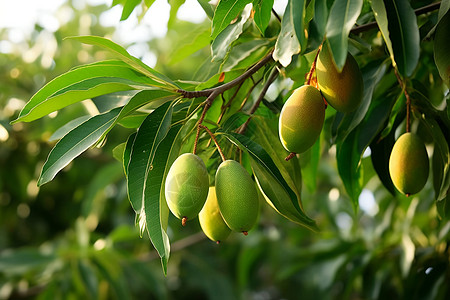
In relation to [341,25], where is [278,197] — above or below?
below

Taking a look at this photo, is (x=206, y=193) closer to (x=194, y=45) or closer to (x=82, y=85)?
(x=82, y=85)

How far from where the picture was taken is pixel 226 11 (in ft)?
3.11

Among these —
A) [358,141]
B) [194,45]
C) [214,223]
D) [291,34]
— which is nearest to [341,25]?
[291,34]

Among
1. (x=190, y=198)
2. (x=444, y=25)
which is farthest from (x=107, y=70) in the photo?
(x=444, y=25)

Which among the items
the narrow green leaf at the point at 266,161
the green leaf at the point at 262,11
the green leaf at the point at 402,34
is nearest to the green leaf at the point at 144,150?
the narrow green leaf at the point at 266,161

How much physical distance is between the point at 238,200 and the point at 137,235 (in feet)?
5.86

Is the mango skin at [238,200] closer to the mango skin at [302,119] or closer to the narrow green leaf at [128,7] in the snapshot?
the mango skin at [302,119]

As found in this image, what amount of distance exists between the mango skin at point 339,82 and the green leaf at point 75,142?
13.1 inches

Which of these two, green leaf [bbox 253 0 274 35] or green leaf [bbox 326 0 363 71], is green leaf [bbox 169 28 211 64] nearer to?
green leaf [bbox 253 0 274 35]

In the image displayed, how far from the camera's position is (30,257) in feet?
7.56

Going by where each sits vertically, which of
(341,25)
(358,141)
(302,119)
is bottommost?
(358,141)

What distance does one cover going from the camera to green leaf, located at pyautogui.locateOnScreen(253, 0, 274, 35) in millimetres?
979

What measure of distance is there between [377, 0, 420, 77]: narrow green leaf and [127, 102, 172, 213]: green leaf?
361 mm

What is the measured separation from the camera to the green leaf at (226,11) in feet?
3.10
